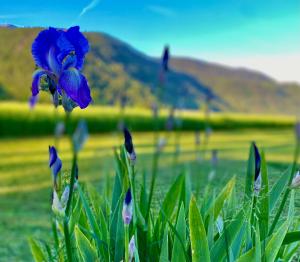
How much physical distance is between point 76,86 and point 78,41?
117 millimetres

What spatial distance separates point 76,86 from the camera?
79 centimetres

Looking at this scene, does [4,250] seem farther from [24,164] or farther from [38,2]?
[24,164]

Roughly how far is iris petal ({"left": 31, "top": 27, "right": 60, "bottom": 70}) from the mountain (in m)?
9.97

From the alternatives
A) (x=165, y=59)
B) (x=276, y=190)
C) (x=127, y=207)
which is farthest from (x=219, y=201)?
(x=127, y=207)

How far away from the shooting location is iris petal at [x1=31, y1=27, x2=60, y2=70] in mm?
823

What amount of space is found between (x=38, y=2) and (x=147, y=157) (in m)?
5.41

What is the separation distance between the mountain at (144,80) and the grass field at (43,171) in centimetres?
330

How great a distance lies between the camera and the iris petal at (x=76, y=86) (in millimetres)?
768

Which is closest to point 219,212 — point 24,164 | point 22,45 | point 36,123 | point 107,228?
point 107,228

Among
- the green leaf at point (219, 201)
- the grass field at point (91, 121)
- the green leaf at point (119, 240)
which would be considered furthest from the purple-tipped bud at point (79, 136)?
the grass field at point (91, 121)

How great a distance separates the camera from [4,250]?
2787 millimetres

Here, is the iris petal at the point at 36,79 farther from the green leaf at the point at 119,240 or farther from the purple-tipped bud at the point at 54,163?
the green leaf at the point at 119,240

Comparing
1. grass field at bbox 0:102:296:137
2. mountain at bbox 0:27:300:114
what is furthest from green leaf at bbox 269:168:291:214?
mountain at bbox 0:27:300:114

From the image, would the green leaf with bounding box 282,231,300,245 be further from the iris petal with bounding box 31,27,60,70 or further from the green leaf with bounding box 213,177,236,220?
the iris petal with bounding box 31,27,60,70
